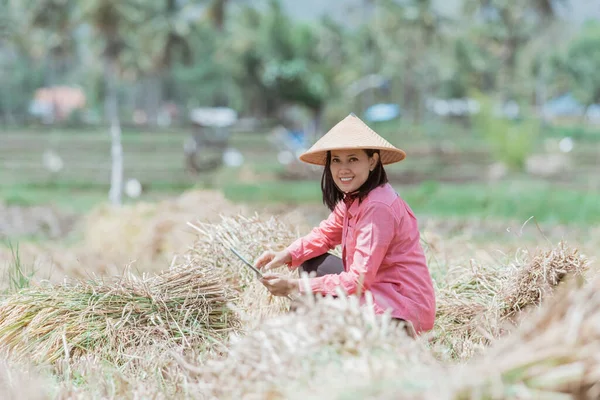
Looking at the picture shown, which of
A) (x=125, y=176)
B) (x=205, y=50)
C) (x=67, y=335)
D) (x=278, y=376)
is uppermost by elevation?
(x=205, y=50)

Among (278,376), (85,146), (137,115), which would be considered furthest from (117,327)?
(137,115)

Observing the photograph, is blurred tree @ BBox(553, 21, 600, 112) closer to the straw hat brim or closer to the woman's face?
the straw hat brim

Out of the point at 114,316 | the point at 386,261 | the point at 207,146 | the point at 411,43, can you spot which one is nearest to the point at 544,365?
the point at 386,261

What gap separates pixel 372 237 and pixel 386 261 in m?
0.18

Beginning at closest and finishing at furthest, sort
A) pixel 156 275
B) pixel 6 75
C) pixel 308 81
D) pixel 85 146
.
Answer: pixel 156 275 → pixel 85 146 → pixel 308 81 → pixel 6 75

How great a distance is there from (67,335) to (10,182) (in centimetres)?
1737

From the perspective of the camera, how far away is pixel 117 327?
3.30 m

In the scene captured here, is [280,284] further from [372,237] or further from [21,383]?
[21,383]

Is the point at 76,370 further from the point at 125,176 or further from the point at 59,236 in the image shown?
the point at 125,176

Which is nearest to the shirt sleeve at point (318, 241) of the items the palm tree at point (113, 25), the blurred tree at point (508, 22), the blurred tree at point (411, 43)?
the palm tree at point (113, 25)

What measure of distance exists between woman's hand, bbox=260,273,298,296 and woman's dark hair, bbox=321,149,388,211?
1.50 ft

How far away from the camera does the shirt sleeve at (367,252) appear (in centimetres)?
288

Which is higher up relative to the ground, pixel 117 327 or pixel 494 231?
pixel 117 327

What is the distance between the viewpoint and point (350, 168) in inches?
123
